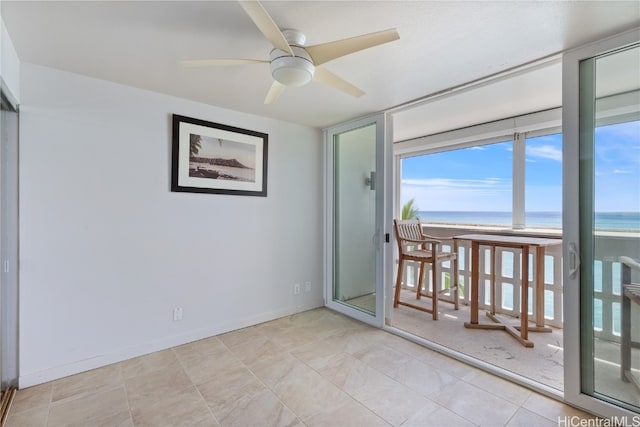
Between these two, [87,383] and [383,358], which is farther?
[383,358]

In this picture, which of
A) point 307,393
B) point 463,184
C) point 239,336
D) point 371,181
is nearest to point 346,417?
point 307,393

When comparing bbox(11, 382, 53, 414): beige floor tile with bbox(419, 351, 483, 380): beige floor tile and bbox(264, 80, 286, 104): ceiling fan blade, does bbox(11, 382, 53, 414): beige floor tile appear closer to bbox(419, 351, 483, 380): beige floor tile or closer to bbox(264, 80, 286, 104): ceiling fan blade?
bbox(264, 80, 286, 104): ceiling fan blade

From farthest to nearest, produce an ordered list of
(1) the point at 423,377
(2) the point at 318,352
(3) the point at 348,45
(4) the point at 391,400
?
(2) the point at 318,352 → (1) the point at 423,377 → (4) the point at 391,400 → (3) the point at 348,45

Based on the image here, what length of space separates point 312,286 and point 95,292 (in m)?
2.21

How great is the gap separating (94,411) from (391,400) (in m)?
1.87

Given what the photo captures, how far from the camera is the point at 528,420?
170cm

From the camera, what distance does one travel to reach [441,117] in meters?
3.47

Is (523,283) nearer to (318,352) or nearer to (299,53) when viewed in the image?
(318,352)

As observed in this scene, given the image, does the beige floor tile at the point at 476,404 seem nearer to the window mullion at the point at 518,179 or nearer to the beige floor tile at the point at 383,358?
the beige floor tile at the point at 383,358

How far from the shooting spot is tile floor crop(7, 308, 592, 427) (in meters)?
1.73

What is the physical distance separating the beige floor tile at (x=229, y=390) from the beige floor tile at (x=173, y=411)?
0.16 ft

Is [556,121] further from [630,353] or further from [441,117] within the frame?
[630,353]

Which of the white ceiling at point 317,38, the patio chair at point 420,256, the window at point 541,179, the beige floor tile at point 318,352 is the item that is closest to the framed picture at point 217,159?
the white ceiling at point 317,38

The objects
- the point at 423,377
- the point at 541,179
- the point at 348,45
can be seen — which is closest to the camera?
the point at 348,45
